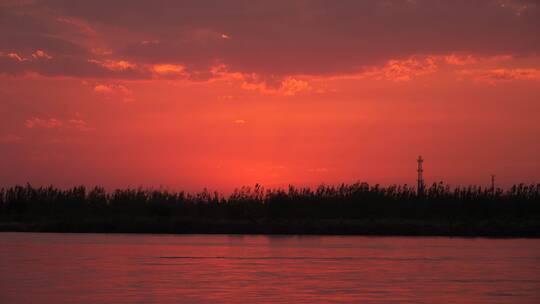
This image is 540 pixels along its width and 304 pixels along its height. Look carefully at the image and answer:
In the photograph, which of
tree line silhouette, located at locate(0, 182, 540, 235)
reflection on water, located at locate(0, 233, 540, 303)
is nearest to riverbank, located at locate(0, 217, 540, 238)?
tree line silhouette, located at locate(0, 182, 540, 235)

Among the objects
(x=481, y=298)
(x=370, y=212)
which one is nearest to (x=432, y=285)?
(x=481, y=298)

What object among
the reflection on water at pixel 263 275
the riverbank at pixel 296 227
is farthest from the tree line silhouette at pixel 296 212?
the reflection on water at pixel 263 275

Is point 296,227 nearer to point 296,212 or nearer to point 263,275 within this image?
point 296,212

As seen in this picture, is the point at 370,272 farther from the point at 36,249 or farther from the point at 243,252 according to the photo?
the point at 36,249

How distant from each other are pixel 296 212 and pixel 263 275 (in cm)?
3700

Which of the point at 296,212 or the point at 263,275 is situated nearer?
the point at 263,275

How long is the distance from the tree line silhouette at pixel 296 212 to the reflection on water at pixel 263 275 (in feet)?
64.9

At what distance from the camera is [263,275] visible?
24.0 m

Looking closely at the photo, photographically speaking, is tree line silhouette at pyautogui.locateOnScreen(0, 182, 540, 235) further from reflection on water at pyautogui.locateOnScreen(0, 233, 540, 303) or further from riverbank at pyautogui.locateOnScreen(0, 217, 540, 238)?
reflection on water at pyautogui.locateOnScreen(0, 233, 540, 303)

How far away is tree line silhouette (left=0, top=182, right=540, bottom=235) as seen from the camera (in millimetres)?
56706

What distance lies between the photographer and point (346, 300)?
1819 centimetres

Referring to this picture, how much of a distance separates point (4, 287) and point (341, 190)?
45748 millimetres

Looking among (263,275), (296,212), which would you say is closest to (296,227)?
(296,212)

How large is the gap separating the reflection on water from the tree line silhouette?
64.9ft
